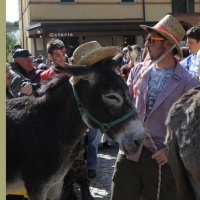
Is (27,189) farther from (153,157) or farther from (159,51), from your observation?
(159,51)

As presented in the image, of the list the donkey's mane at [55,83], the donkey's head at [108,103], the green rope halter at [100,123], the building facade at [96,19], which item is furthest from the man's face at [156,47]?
the building facade at [96,19]

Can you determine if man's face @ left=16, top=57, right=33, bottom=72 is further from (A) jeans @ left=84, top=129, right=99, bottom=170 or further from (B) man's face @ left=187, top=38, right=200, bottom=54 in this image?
(B) man's face @ left=187, top=38, right=200, bottom=54

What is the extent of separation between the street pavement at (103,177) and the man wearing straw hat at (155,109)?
95.8 inches

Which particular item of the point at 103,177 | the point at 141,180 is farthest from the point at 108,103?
the point at 103,177

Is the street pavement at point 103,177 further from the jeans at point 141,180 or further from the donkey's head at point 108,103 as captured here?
the donkey's head at point 108,103

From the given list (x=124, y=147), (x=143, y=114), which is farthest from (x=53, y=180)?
(x=143, y=114)

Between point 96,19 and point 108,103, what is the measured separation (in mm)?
25134

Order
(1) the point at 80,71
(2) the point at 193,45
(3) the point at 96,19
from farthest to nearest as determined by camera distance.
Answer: (3) the point at 96,19, (2) the point at 193,45, (1) the point at 80,71

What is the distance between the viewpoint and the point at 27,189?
11.6 ft

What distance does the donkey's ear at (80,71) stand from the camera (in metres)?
3.20

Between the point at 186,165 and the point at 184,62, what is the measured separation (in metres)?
3.78

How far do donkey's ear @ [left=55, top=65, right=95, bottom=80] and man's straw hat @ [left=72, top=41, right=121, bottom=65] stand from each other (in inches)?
3.8

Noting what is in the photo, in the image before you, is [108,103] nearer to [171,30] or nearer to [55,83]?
[55,83]

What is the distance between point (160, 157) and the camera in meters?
3.35
